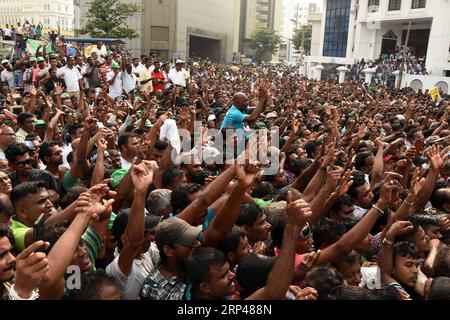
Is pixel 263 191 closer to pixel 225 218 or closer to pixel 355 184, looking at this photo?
pixel 355 184

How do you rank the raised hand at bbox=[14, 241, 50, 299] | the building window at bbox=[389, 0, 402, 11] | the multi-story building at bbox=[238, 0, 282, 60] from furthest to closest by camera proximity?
the multi-story building at bbox=[238, 0, 282, 60]
the building window at bbox=[389, 0, 402, 11]
the raised hand at bbox=[14, 241, 50, 299]

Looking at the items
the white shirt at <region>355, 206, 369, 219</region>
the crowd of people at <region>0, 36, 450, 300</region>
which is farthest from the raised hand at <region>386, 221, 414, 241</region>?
the white shirt at <region>355, 206, 369, 219</region>

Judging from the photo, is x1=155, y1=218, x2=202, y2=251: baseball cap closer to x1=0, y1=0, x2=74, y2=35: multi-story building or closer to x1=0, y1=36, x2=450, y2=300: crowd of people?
x1=0, y1=36, x2=450, y2=300: crowd of people

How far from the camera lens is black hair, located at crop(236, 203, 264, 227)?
3.07 m

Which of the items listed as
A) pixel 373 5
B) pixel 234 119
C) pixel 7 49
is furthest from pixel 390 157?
pixel 373 5

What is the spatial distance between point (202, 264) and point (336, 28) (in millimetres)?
39808

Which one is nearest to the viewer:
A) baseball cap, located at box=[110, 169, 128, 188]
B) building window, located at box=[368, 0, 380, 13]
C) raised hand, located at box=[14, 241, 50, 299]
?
raised hand, located at box=[14, 241, 50, 299]

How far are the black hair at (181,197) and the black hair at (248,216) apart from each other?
0.51 meters

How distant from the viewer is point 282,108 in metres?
10.5

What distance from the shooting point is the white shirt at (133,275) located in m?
2.52

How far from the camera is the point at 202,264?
7.45 feet

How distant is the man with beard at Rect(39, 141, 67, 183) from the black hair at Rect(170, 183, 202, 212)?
173 centimetres
